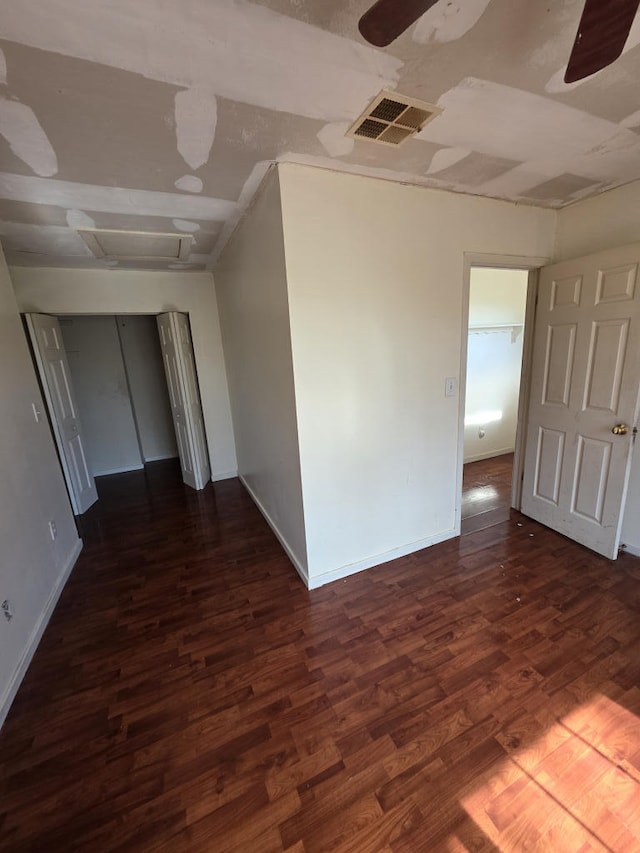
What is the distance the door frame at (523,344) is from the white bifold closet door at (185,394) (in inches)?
109

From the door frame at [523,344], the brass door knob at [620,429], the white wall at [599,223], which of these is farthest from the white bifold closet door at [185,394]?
the brass door knob at [620,429]

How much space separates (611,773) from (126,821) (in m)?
1.73

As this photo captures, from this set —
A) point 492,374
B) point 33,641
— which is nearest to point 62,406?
point 33,641

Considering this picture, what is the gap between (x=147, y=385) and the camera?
15.7 feet

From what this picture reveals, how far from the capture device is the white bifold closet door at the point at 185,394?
139 inches

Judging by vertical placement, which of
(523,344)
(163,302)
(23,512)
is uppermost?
(163,302)

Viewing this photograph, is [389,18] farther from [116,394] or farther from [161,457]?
[161,457]

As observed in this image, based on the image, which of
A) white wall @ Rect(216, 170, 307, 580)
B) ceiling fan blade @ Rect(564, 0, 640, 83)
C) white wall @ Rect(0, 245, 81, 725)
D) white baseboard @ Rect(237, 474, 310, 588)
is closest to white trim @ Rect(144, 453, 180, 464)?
white baseboard @ Rect(237, 474, 310, 588)

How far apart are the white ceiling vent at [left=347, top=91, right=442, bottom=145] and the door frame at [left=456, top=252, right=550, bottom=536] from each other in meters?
0.98

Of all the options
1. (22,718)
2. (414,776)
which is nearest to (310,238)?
(414,776)

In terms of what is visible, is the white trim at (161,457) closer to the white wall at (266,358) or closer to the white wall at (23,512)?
the white wall at (266,358)

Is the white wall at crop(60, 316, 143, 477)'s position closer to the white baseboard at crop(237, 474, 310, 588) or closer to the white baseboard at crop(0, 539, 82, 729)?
the white baseboard at crop(237, 474, 310, 588)

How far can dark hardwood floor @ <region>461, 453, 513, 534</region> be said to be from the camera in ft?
9.41

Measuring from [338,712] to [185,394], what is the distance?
10.4ft
